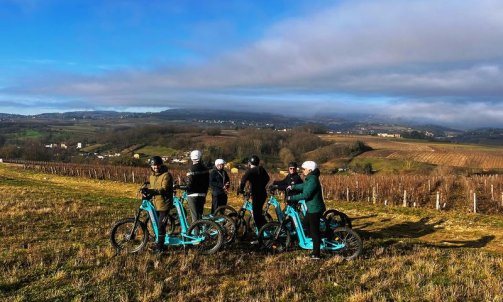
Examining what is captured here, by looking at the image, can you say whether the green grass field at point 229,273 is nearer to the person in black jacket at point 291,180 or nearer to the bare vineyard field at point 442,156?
the person in black jacket at point 291,180

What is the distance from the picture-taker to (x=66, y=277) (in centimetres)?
726

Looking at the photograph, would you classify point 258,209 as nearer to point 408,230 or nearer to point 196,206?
point 196,206

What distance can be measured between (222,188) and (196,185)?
168cm

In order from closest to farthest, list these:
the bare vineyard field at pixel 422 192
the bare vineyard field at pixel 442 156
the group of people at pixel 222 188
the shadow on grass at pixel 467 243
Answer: the group of people at pixel 222 188, the shadow on grass at pixel 467 243, the bare vineyard field at pixel 422 192, the bare vineyard field at pixel 442 156

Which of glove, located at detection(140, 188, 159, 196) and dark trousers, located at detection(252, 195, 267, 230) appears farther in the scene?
→ dark trousers, located at detection(252, 195, 267, 230)

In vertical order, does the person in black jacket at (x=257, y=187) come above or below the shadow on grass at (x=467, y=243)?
above

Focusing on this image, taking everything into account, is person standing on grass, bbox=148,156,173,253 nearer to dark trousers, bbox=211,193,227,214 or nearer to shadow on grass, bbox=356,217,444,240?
dark trousers, bbox=211,193,227,214

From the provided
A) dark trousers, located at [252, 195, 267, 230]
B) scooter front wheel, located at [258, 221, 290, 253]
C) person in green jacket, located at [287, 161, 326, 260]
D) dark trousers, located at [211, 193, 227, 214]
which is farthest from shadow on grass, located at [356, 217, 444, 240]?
person in green jacket, located at [287, 161, 326, 260]

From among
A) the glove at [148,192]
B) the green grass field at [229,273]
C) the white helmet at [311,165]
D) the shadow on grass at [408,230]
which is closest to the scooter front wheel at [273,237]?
the green grass field at [229,273]

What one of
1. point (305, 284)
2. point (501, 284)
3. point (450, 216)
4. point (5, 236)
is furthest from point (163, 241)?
point (450, 216)

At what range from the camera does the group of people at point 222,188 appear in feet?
28.4

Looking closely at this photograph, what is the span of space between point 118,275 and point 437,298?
5.00 metres

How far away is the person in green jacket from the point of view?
8.53 meters

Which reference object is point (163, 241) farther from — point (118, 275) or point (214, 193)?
point (214, 193)
